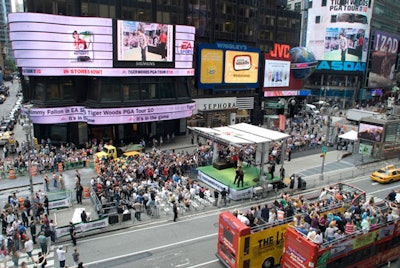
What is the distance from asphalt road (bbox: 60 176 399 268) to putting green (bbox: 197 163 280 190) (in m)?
5.02

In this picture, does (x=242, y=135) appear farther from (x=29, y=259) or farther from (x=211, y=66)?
(x=211, y=66)

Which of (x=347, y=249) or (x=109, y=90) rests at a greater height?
(x=109, y=90)

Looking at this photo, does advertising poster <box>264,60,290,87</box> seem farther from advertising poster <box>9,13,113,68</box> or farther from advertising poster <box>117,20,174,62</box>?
advertising poster <box>9,13,113,68</box>

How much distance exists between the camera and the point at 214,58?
48.4 meters

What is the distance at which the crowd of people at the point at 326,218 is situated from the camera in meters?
14.3

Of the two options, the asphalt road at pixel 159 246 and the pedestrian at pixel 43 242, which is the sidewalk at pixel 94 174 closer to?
the asphalt road at pixel 159 246

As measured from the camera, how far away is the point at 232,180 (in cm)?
2723

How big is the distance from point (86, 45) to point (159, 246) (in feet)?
82.7

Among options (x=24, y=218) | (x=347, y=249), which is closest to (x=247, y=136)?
(x=347, y=249)

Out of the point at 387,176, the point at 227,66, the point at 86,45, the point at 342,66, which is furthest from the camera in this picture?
the point at 342,66

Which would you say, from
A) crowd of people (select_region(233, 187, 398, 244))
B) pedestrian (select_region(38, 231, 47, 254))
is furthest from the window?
crowd of people (select_region(233, 187, 398, 244))

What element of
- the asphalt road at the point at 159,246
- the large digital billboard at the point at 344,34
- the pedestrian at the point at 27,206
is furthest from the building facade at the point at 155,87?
the large digital billboard at the point at 344,34

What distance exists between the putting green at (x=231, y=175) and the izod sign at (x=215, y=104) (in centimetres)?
1952

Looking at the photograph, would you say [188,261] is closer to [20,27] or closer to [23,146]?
[23,146]
